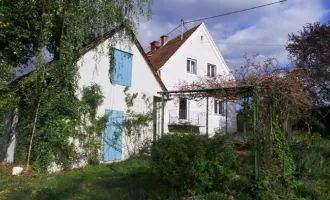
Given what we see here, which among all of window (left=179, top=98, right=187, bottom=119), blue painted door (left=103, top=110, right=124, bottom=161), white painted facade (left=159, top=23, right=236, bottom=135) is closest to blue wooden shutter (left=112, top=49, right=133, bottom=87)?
blue painted door (left=103, top=110, right=124, bottom=161)

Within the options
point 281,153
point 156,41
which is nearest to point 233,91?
point 281,153

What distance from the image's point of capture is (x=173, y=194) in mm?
6047

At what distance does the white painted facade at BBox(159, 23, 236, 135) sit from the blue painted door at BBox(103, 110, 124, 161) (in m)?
3.87

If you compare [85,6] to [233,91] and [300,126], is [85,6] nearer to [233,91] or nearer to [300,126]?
[233,91]

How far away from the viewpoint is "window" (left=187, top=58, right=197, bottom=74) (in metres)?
20.1

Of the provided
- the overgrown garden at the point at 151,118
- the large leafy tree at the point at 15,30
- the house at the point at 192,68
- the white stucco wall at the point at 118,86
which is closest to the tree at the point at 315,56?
the overgrown garden at the point at 151,118

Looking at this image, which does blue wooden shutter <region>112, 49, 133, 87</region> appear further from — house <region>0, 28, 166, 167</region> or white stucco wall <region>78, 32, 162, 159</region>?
white stucco wall <region>78, 32, 162, 159</region>

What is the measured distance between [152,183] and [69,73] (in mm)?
5680

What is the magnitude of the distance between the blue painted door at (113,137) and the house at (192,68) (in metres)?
3.36

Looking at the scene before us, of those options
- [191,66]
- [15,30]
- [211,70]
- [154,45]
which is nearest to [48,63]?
[15,30]

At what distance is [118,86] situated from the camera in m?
13.2

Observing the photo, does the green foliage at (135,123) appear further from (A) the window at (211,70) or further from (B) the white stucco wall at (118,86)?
(A) the window at (211,70)

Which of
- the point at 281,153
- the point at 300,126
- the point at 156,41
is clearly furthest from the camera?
the point at 156,41

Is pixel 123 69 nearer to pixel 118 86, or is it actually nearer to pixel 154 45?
pixel 118 86
